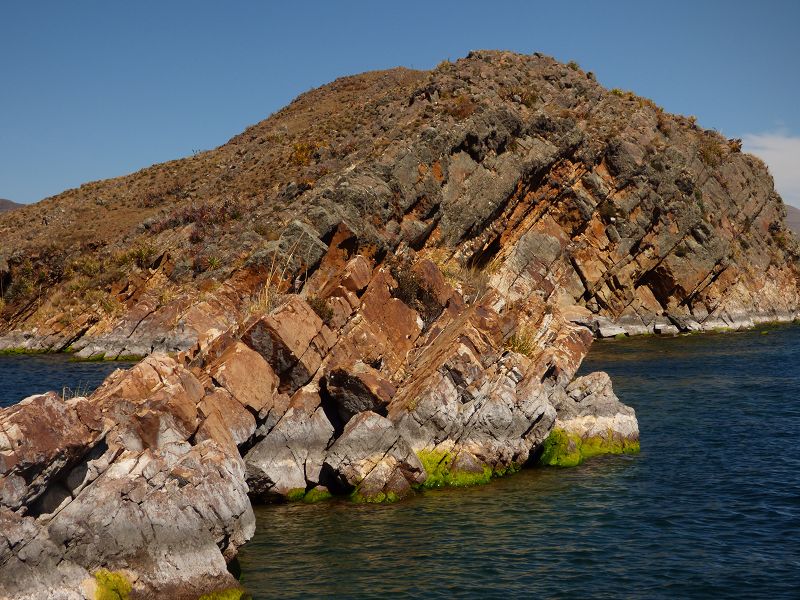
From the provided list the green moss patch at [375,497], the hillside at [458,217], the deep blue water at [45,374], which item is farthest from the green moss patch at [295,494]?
the hillside at [458,217]

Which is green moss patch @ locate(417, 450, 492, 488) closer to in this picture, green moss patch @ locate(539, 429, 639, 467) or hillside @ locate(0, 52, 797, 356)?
green moss patch @ locate(539, 429, 639, 467)

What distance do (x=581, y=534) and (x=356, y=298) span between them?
1341 centimetres

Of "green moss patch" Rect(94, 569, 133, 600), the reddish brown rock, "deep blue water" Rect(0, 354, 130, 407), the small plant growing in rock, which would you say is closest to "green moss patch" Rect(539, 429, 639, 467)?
the reddish brown rock

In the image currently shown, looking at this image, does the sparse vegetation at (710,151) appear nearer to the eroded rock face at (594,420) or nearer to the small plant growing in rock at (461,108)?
the small plant growing in rock at (461,108)

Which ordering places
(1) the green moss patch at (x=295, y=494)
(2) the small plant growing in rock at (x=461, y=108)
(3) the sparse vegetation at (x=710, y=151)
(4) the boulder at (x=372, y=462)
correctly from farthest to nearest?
(3) the sparse vegetation at (x=710, y=151) < (2) the small plant growing in rock at (x=461, y=108) < (1) the green moss patch at (x=295, y=494) < (4) the boulder at (x=372, y=462)

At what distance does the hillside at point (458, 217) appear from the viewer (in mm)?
60281

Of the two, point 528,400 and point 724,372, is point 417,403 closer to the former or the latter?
point 528,400

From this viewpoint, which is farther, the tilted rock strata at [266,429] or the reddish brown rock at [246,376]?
the reddish brown rock at [246,376]

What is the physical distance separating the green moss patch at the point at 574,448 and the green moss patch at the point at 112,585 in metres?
17.0

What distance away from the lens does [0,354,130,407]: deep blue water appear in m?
41.1

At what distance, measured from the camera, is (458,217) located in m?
65.9

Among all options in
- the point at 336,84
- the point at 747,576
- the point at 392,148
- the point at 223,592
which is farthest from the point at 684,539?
the point at 336,84

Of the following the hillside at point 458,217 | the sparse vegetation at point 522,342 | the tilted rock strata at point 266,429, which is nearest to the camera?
the tilted rock strata at point 266,429

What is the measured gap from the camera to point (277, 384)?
26.2 m
